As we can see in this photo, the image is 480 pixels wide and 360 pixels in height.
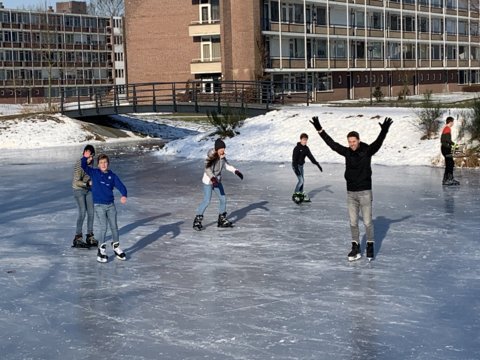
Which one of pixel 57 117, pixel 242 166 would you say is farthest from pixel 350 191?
pixel 57 117

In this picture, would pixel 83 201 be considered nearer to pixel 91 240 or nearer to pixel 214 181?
pixel 91 240

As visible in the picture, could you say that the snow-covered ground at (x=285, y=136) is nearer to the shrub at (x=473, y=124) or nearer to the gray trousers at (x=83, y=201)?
the shrub at (x=473, y=124)

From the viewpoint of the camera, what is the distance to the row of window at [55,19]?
93488 millimetres

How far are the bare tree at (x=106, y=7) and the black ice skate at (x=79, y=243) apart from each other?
104694mm

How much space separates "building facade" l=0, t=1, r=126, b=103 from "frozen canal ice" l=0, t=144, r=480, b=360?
7270 centimetres

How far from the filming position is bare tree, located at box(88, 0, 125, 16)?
114062 millimetres

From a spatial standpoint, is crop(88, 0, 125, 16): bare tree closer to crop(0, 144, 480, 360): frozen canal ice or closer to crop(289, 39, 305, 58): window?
crop(289, 39, 305, 58): window

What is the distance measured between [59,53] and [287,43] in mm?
46504

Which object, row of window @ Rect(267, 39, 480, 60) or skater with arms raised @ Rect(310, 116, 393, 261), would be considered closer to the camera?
skater with arms raised @ Rect(310, 116, 393, 261)

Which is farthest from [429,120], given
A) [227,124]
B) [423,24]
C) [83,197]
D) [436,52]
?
[436,52]

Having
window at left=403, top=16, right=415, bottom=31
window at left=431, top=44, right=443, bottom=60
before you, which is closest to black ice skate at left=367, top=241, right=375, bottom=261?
window at left=403, top=16, right=415, bottom=31

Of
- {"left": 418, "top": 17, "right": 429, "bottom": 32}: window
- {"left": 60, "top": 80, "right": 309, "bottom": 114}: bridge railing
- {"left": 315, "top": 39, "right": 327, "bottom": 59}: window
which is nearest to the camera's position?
{"left": 60, "top": 80, "right": 309, "bottom": 114}: bridge railing

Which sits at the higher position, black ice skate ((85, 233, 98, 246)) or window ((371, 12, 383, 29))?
window ((371, 12, 383, 29))

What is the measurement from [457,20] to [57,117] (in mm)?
53436
